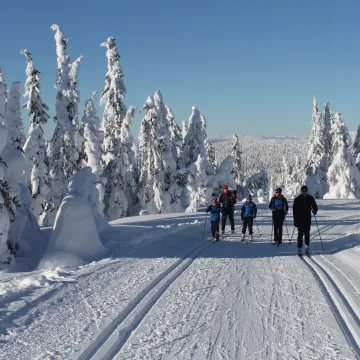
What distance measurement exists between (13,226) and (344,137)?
3821 cm

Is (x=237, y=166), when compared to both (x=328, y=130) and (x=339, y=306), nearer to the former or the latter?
(x=328, y=130)

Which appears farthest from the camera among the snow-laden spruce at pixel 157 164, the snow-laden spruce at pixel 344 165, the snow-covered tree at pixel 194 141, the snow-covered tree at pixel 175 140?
the snow-laden spruce at pixel 344 165

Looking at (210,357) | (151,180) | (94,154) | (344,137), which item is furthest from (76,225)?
(344,137)

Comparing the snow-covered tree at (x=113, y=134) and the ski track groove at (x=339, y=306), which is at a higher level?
the snow-covered tree at (x=113, y=134)

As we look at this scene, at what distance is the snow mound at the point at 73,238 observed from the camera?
11.3m

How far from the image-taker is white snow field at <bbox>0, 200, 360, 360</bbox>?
5.17 m

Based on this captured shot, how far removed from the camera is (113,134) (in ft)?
106

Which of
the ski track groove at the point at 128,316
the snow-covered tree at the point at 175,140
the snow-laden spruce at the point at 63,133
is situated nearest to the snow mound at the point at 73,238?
the ski track groove at the point at 128,316

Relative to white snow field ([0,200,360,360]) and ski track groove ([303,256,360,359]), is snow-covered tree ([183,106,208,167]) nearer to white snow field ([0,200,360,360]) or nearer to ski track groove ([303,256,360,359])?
white snow field ([0,200,360,360])

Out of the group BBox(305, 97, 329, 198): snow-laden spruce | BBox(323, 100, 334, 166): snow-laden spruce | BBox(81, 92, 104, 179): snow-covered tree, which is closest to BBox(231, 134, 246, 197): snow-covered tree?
BBox(305, 97, 329, 198): snow-laden spruce

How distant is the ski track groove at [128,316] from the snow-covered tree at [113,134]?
22.9m

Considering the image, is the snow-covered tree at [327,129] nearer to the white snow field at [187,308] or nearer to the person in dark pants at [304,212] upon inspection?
the person in dark pants at [304,212]

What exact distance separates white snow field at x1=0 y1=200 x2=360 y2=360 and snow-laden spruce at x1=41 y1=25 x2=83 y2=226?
58.6ft

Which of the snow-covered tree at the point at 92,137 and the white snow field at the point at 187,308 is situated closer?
the white snow field at the point at 187,308
